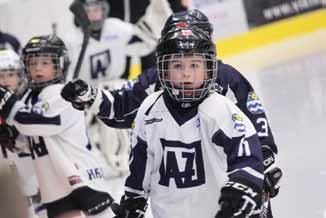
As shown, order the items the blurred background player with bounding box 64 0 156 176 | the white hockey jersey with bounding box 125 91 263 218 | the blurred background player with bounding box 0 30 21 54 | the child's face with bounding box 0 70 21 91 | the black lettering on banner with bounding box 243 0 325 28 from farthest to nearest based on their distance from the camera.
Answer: the black lettering on banner with bounding box 243 0 325 28
the blurred background player with bounding box 0 30 21 54
the blurred background player with bounding box 64 0 156 176
the child's face with bounding box 0 70 21 91
the white hockey jersey with bounding box 125 91 263 218

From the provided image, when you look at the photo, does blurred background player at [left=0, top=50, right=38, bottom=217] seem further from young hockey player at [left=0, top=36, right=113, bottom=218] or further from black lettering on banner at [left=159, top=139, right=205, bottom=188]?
black lettering on banner at [left=159, top=139, right=205, bottom=188]

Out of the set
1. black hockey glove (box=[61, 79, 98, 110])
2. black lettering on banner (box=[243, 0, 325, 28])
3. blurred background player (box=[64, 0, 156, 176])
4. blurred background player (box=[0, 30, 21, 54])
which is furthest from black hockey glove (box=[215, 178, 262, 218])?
black lettering on banner (box=[243, 0, 325, 28])

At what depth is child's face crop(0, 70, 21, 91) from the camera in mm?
2928

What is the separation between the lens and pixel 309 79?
6418mm

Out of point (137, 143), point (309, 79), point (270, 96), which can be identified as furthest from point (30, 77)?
point (309, 79)

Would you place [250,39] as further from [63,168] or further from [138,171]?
[138,171]

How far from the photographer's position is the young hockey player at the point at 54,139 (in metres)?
2.54

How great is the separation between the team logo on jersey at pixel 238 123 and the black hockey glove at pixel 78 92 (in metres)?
0.71

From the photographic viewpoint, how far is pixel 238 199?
4.66ft

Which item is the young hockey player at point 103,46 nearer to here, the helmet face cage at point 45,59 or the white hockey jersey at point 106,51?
the white hockey jersey at point 106,51

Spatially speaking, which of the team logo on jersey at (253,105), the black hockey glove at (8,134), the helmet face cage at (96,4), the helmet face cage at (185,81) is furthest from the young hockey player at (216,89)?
the helmet face cage at (96,4)

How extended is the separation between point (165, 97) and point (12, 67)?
4.65ft

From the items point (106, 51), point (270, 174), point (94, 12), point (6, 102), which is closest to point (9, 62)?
point (6, 102)

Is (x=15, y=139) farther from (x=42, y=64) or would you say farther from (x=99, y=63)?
(x=99, y=63)
